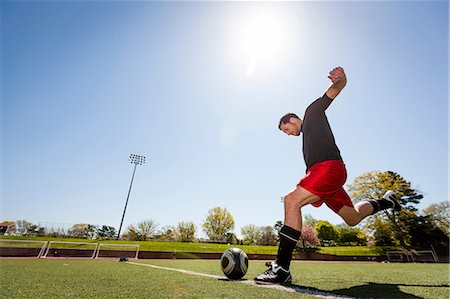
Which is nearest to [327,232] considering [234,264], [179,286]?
[234,264]

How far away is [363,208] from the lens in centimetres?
369

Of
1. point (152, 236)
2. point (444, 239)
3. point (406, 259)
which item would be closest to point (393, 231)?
point (406, 259)

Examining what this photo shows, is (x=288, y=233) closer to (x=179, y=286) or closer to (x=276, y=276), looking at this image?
(x=276, y=276)

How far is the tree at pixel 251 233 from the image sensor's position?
236ft

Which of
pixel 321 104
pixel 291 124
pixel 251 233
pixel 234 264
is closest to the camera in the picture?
pixel 321 104

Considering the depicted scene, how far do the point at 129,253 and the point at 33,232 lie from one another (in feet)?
67.2

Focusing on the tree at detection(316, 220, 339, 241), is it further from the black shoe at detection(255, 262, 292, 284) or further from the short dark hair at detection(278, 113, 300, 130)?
the black shoe at detection(255, 262, 292, 284)

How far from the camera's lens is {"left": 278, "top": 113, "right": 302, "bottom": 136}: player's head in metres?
3.79

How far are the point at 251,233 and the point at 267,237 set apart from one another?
7.24m

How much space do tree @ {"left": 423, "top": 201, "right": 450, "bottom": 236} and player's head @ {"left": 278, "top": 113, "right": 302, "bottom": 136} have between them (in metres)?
39.8

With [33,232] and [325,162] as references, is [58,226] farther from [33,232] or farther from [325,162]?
[325,162]

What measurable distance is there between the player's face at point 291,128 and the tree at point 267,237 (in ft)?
201

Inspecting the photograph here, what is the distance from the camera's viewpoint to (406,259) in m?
30.7

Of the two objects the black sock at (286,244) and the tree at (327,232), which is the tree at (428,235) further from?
the black sock at (286,244)
